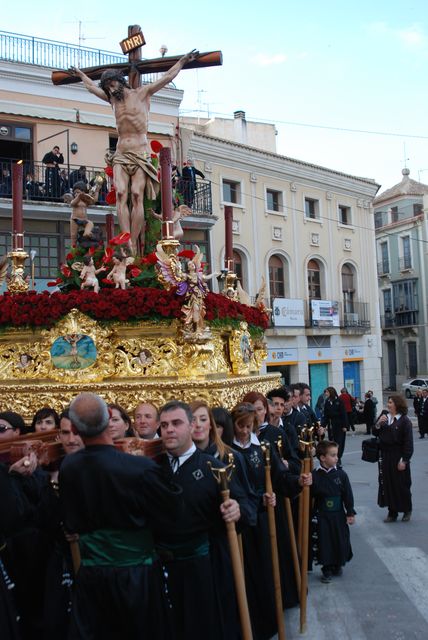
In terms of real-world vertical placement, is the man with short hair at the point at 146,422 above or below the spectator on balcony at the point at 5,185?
below

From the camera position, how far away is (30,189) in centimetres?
1848

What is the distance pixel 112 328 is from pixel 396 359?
39660 mm

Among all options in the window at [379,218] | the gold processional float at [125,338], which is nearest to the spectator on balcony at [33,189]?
the gold processional float at [125,338]

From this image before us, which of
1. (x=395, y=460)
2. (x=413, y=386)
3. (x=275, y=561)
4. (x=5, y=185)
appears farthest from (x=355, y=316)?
(x=275, y=561)

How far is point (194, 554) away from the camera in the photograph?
3873 mm

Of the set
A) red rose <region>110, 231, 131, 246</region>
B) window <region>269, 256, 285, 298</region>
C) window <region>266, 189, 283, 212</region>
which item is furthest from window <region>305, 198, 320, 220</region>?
red rose <region>110, 231, 131, 246</region>

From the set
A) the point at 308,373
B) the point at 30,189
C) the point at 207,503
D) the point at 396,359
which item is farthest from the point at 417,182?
the point at 207,503

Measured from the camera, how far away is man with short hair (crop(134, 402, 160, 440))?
5.56 meters

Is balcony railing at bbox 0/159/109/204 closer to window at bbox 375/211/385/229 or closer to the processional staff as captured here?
the processional staff

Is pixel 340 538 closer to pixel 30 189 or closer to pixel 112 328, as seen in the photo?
pixel 112 328

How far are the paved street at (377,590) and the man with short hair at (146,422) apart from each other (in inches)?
72.9

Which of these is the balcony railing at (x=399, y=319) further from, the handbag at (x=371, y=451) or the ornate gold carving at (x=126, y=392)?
the ornate gold carving at (x=126, y=392)

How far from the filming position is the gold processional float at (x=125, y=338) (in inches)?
274

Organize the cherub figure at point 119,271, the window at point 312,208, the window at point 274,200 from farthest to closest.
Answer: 1. the window at point 312,208
2. the window at point 274,200
3. the cherub figure at point 119,271
